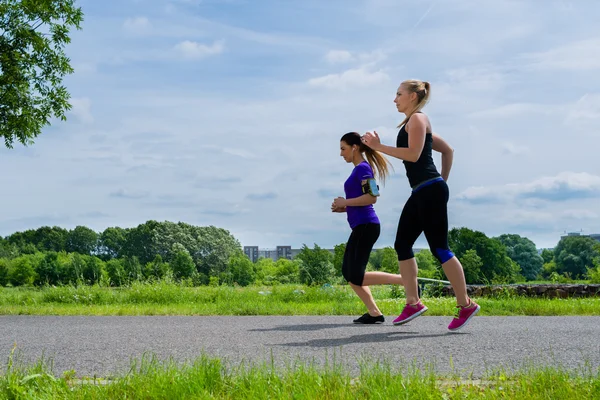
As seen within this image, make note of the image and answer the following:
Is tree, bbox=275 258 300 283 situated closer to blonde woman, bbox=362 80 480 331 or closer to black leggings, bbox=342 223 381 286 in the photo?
black leggings, bbox=342 223 381 286

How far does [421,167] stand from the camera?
569 centimetres

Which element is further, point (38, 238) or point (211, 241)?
point (38, 238)

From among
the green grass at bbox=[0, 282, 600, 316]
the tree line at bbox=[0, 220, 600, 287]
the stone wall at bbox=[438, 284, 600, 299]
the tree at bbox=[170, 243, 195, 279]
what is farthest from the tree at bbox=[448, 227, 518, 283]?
the tree at bbox=[170, 243, 195, 279]

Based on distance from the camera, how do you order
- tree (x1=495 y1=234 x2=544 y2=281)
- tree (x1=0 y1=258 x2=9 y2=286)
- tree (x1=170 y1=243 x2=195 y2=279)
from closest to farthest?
tree (x1=495 y1=234 x2=544 y2=281) < tree (x1=170 y1=243 x2=195 y2=279) < tree (x1=0 y1=258 x2=9 y2=286)

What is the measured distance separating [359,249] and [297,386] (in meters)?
3.28

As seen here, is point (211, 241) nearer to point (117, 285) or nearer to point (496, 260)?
point (496, 260)

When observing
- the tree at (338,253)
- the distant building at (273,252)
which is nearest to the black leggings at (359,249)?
the tree at (338,253)

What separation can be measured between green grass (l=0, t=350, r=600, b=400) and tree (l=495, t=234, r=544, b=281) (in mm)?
62956

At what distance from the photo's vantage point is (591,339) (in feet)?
18.1

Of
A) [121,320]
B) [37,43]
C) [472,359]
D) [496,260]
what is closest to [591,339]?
[472,359]

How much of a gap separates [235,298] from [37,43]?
11110mm

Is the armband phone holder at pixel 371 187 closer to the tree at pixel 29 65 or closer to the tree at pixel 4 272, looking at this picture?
the tree at pixel 29 65

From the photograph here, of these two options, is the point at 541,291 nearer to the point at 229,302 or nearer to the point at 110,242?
the point at 229,302

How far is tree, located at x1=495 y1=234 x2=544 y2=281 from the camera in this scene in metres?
64.0
